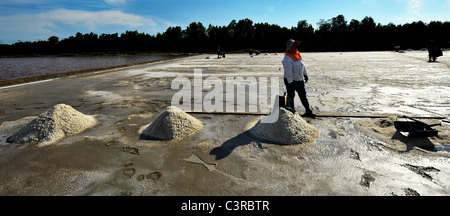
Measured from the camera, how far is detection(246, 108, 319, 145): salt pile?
3631 millimetres

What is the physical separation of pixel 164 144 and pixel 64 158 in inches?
53.9

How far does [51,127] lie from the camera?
12.9ft

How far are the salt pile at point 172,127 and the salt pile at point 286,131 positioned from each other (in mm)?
1129

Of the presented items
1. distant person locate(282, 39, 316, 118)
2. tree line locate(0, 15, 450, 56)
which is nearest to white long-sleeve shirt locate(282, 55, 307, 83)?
distant person locate(282, 39, 316, 118)

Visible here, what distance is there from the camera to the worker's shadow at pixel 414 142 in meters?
3.32

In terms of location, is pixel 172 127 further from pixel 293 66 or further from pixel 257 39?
pixel 257 39

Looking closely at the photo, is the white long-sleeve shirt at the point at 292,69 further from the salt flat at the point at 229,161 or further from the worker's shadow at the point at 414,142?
the worker's shadow at the point at 414,142

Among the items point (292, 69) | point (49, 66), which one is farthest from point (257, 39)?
point (292, 69)

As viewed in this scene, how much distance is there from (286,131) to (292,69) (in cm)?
140

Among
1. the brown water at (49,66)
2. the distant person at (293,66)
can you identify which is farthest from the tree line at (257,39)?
the distant person at (293,66)

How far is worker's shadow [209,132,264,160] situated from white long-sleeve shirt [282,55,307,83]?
148 cm

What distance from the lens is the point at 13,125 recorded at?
4.66 metres
